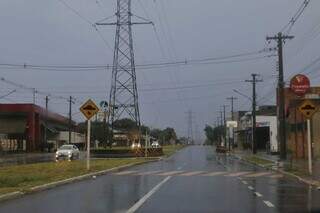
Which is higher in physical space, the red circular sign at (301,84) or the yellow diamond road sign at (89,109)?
the red circular sign at (301,84)

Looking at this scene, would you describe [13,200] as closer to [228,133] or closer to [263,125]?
[263,125]

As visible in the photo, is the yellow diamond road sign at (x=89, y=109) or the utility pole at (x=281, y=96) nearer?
the yellow diamond road sign at (x=89, y=109)

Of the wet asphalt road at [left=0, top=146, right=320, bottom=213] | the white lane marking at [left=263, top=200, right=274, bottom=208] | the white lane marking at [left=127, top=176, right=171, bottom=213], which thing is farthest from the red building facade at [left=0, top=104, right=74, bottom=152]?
the white lane marking at [left=263, top=200, right=274, bottom=208]

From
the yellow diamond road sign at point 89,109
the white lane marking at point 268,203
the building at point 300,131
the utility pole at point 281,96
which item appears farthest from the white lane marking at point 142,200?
the building at point 300,131

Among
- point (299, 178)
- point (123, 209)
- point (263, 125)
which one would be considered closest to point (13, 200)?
point (123, 209)

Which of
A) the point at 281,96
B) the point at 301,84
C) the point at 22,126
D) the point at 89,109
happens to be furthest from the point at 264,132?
the point at 89,109

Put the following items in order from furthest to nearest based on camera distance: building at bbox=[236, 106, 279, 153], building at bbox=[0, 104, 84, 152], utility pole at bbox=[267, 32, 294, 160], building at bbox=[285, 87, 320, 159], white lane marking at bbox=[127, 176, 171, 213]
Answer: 1. building at bbox=[0, 104, 84, 152]
2. building at bbox=[236, 106, 279, 153]
3. building at bbox=[285, 87, 320, 159]
4. utility pole at bbox=[267, 32, 294, 160]
5. white lane marking at bbox=[127, 176, 171, 213]

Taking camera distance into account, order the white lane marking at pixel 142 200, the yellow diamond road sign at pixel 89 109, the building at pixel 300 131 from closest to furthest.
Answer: the white lane marking at pixel 142 200, the yellow diamond road sign at pixel 89 109, the building at pixel 300 131

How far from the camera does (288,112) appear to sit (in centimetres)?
7475

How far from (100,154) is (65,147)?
13107mm

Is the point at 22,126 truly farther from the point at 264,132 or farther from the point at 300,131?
the point at 300,131

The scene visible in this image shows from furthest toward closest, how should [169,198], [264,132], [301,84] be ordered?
[264,132]
[301,84]
[169,198]

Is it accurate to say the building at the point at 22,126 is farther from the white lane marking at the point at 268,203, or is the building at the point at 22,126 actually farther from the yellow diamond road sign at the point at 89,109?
the white lane marking at the point at 268,203

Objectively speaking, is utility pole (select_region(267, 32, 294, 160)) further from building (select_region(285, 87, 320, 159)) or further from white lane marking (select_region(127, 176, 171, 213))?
white lane marking (select_region(127, 176, 171, 213))
